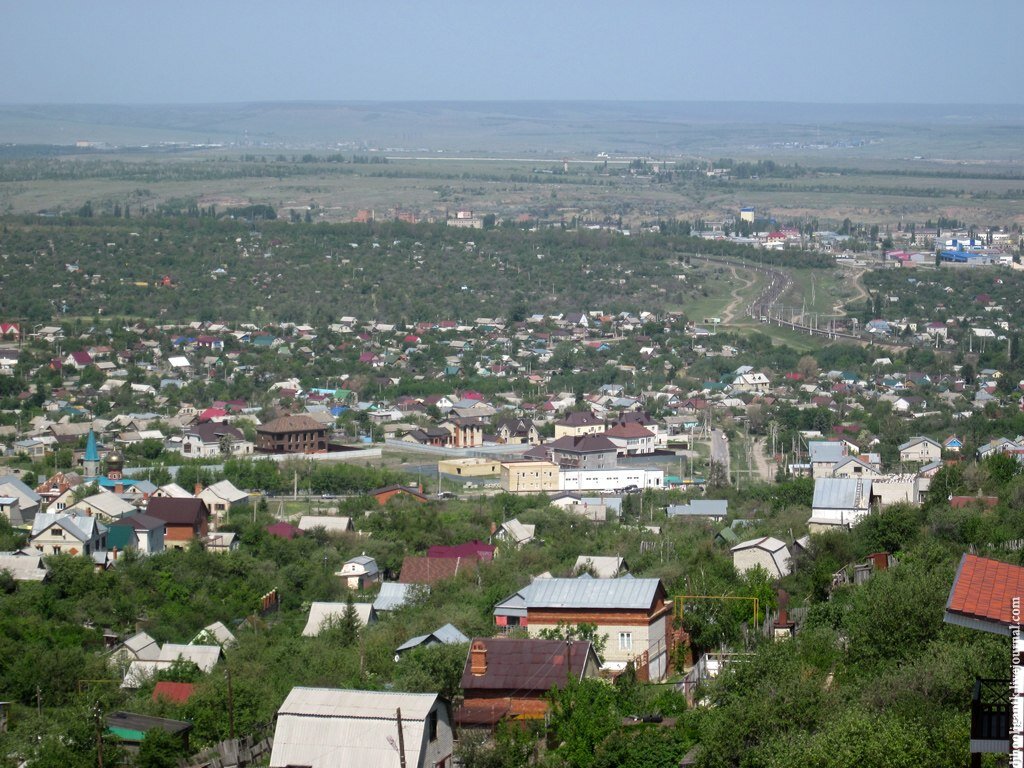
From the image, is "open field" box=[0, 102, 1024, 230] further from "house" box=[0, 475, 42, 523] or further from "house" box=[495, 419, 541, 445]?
"house" box=[0, 475, 42, 523]

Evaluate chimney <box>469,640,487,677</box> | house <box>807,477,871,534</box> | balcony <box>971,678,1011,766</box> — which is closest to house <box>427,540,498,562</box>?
house <box>807,477,871,534</box>

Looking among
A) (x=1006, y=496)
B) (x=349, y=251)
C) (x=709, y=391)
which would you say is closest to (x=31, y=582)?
(x=1006, y=496)

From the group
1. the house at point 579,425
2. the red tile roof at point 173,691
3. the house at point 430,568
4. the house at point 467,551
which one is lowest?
the house at point 579,425

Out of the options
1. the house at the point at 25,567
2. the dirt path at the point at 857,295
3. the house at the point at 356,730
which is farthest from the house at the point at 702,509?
the dirt path at the point at 857,295

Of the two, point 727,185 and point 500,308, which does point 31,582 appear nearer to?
point 500,308

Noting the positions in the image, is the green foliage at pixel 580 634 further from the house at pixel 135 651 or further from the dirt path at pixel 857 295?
the dirt path at pixel 857 295

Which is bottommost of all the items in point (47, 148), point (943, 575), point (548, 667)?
point (47, 148)

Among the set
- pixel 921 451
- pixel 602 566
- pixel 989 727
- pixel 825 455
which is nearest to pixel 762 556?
pixel 602 566
